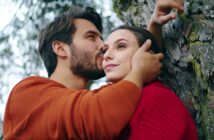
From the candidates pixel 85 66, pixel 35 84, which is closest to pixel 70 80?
pixel 85 66

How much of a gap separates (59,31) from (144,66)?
1513 mm

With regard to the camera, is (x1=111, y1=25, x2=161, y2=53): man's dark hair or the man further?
(x1=111, y1=25, x2=161, y2=53): man's dark hair

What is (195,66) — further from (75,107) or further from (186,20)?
(75,107)

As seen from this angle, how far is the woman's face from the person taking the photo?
11.0 ft

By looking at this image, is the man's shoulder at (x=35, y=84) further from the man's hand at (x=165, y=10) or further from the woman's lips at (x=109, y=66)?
the man's hand at (x=165, y=10)

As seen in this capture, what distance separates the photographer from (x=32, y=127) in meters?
3.26

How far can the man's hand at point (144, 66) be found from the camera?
125 inches

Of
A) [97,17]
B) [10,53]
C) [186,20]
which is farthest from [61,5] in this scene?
[186,20]

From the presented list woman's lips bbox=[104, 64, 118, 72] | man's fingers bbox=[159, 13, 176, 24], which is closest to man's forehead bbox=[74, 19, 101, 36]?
man's fingers bbox=[159, 13, 176, 24]

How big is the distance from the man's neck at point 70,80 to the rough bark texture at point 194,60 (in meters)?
0.68

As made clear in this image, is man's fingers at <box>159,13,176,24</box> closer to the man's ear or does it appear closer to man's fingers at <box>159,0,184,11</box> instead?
man's fingers at <box>159,0,184,11</box>

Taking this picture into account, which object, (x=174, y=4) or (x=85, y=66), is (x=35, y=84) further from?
(x=174, y=4)

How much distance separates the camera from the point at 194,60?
3547 millimetres

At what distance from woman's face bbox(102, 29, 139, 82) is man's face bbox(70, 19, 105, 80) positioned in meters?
0.70
